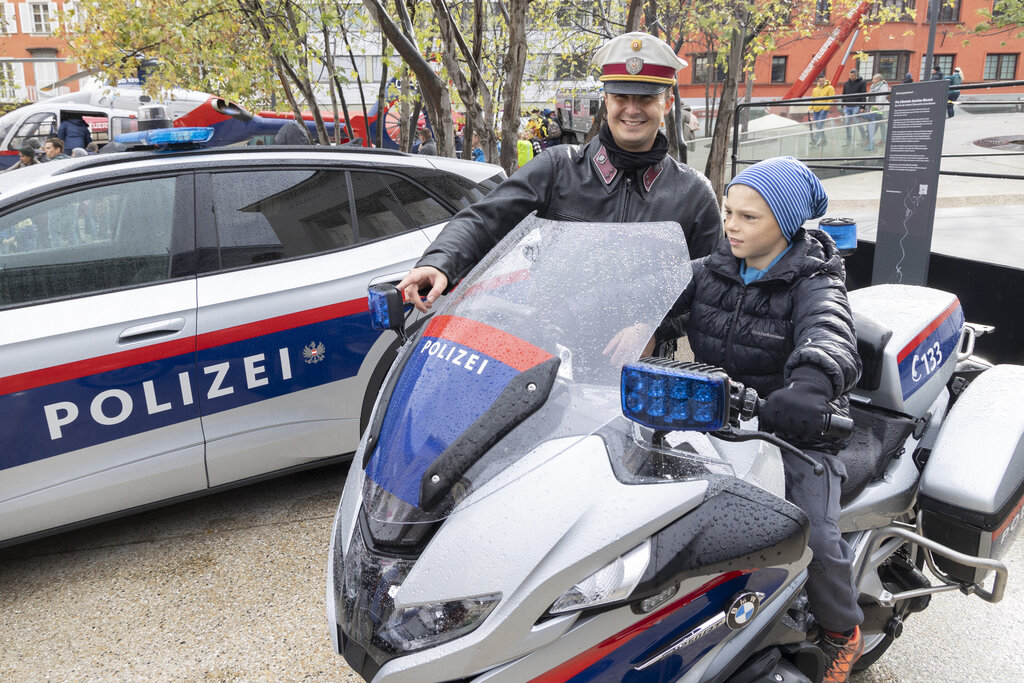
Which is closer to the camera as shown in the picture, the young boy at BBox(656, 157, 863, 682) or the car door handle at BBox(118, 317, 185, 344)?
the young boy at BBox(656, 157, 863, 682)

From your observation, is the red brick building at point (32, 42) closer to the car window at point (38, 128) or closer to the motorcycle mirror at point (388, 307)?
the car window at point (38, 128)

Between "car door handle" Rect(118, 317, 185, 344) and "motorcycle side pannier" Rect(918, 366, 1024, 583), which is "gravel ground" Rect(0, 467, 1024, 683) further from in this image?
"car door handle" Rect(118, 317, 185, 344)

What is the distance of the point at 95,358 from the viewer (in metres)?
2.94

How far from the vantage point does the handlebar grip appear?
1473 millimetres

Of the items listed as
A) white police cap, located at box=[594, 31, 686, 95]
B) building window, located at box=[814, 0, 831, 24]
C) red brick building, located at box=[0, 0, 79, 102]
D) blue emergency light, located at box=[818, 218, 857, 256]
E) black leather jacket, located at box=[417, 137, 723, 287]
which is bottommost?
blue emergency light, located at box=[818, 218, 857, 256]

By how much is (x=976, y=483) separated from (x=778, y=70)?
39772 mm

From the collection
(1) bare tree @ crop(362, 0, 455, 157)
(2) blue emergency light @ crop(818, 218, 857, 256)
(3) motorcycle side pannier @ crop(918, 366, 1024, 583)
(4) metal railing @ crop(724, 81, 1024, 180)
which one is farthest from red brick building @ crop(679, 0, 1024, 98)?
(3) motorcycle side pannier @ crop(918, 366, 1024, 583)

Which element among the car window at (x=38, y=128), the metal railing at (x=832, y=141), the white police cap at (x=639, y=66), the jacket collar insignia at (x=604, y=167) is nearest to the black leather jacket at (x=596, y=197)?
the jacket collar insignia at (x=604, y=167)

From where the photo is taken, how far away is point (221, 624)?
112 inches

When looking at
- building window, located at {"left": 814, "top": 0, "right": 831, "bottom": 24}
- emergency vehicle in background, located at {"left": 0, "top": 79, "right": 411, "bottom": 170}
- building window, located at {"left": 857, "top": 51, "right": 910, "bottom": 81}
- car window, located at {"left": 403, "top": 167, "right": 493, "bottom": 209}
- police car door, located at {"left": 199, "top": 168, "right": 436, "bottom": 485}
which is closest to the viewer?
police car door, located at {"left": 199, "top": 168, "right": 436, "bottom": 485}

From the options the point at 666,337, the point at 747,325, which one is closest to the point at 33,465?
the point at 666,337

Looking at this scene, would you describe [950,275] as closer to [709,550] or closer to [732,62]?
[709,550]

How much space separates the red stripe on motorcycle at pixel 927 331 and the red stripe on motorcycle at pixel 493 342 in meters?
1.16

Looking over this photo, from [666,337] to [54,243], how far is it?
7.91 feet
